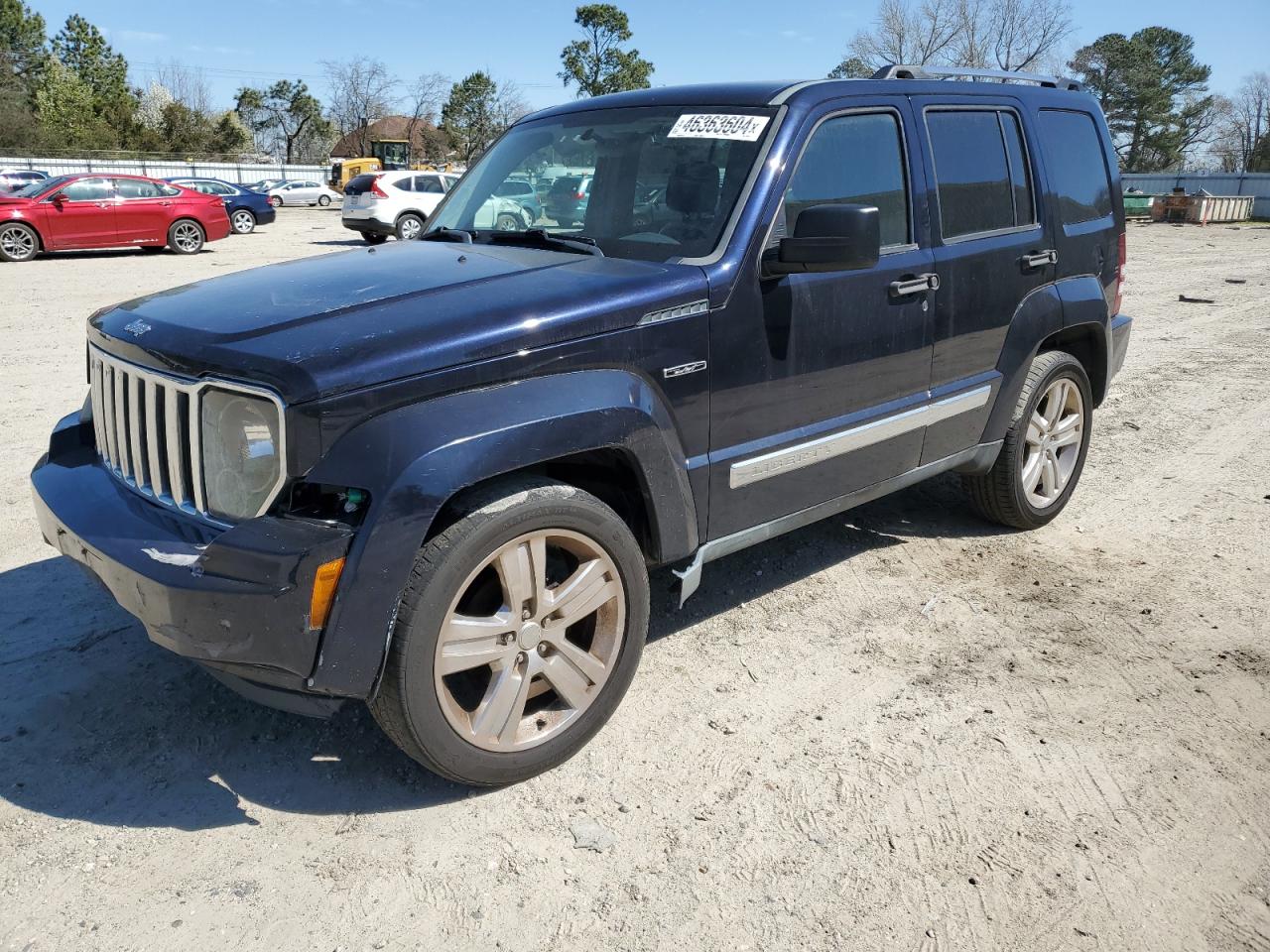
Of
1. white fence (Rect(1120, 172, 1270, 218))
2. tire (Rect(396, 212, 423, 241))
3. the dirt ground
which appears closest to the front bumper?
the dirt ground

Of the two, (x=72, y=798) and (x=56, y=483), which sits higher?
(x=56, y=483)

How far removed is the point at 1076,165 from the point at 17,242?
62.1ft

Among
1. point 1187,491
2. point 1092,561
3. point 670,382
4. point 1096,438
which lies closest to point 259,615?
point 670,382

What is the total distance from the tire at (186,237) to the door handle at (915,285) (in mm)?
19235

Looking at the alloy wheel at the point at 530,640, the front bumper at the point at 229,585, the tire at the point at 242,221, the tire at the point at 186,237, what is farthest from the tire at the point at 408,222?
the front bumper at the point at 229,585

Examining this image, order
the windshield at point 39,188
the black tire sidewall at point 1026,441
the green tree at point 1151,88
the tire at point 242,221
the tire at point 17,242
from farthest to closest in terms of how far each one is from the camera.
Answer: the green tree at point 1151,88, the tire at point 242,221, the windshield at point 39,188, the tire at point 17,242, the black tire sidewall at point 1026,441

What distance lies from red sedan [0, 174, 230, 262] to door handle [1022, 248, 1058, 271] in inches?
743

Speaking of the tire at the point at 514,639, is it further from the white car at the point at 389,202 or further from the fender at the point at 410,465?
the white car at the point at 389,202

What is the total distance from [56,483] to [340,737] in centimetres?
121

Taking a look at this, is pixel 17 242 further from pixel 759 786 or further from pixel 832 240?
pixel 759 786

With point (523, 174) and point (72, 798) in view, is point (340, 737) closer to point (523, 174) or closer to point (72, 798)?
point (72, 798)

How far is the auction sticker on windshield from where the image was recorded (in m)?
3.49

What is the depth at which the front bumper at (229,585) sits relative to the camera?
2.40 metres

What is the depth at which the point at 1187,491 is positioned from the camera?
566cm
